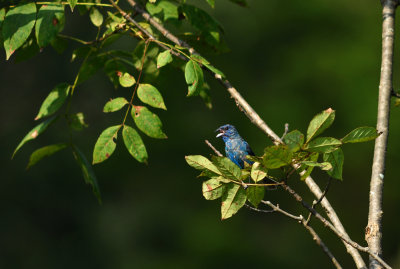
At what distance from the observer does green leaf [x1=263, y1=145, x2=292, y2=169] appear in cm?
143

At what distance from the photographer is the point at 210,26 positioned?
244 centimetres

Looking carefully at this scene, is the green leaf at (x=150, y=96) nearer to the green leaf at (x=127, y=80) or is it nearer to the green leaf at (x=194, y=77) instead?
the green leaf at (x=127, y=80)

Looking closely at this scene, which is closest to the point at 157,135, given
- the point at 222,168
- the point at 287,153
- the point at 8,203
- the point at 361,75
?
the point at 222,168

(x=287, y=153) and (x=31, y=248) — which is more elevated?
(x=287, y=153)

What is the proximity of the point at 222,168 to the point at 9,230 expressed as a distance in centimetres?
1020

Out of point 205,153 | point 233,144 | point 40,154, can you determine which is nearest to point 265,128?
point 40,154

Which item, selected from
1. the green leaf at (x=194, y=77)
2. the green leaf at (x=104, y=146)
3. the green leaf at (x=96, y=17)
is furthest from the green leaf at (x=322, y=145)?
the green leaf at (x=96, y=17)

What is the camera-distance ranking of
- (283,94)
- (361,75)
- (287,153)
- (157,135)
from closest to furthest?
1. (287,153)
2. (157,135)
3. (361,75)
4. (283,94)

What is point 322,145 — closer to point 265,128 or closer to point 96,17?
point 265,128

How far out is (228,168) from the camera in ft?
4.96

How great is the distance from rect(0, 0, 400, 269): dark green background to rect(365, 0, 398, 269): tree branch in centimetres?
642

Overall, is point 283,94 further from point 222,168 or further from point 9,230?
point 222,168

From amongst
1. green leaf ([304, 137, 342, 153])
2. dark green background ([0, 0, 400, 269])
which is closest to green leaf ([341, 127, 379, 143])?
green leaf ([304, 137, 342, 153])

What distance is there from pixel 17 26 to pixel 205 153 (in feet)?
22.2
